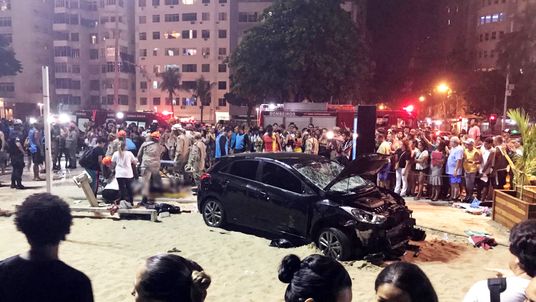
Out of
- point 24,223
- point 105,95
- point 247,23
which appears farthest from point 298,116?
point 105,95

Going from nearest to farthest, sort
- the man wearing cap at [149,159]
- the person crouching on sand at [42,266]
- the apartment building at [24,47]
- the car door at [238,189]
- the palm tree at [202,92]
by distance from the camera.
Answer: the person crouching on sand at [42,266], the car door at [238,189], the man wearing cap at [149,159], the apartment building at [24,47], the palm tree at [202,92]

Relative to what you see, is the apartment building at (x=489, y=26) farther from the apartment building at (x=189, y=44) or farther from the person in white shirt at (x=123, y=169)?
the person in white shirt at (x=123, y=169)

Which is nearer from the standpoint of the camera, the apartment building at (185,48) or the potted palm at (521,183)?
the potted palm at (521,183)

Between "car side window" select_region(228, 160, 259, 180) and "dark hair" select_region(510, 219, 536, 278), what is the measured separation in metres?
6.19

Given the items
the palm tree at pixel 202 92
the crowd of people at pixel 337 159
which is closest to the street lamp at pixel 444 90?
the crowd of people at pixel 337 159

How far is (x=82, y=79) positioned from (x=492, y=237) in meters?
77.8

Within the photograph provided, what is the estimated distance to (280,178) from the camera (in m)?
8.27

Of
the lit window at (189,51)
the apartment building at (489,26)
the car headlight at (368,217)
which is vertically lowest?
the car headlight at (368,217)

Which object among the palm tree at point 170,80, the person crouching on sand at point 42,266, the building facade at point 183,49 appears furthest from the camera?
the building facade at point 183,49

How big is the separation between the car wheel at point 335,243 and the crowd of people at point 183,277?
451cm

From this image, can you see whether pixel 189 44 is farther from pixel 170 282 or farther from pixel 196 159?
pixel 170 282

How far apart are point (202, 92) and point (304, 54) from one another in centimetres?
4091

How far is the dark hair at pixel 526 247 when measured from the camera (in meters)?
2.66

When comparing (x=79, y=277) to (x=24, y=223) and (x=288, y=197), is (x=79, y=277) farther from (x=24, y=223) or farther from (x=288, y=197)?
(x=288, y=197)
